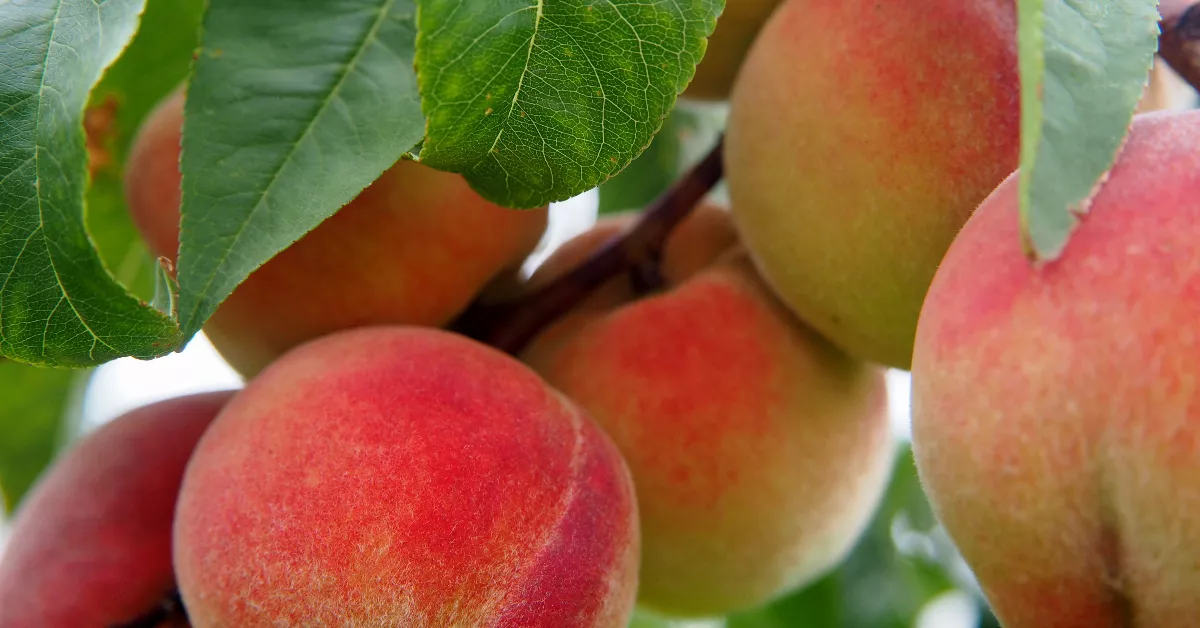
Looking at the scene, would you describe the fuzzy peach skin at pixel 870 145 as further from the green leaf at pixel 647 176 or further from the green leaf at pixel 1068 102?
the green leaf at pixel 647 176

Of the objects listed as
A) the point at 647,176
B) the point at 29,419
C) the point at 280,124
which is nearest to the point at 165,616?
the point at 280,124

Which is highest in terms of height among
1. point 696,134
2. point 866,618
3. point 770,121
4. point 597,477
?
point 770,121

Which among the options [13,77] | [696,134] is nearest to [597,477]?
[13,77]

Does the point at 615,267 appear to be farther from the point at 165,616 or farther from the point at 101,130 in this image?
the point at 101,130

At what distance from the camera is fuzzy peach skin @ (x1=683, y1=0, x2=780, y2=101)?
36.3 inches

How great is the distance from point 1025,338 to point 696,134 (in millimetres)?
867

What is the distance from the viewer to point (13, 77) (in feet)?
2.02

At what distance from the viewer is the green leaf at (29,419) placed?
123 cm

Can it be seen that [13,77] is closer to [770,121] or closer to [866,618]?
[770,121]

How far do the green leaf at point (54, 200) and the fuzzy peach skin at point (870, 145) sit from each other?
444mm

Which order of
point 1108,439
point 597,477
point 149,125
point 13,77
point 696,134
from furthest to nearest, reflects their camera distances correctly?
point 696,134 → point 149,125 → point 597,477 → point 13,77 → point 1108,439

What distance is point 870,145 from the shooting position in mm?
738

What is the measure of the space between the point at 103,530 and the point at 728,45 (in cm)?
65

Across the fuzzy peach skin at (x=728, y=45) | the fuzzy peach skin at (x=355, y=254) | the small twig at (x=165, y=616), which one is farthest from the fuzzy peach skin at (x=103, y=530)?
the fuzzy peach skin at (x=728, y=45)
